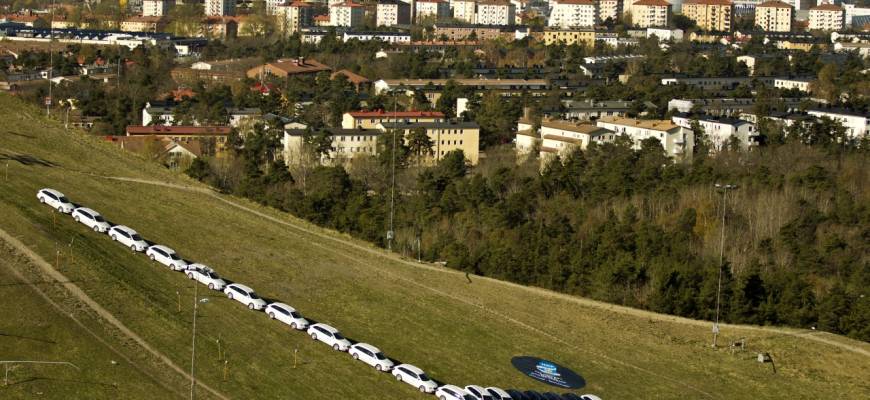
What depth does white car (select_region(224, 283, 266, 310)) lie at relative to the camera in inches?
630

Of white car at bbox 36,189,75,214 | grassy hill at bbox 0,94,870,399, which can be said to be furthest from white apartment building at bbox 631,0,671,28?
white car at bbox 36,189,75,214

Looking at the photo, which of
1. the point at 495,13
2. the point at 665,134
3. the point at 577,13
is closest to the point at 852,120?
the point at 665,134

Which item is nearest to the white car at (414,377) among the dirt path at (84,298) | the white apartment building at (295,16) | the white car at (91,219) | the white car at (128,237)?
the dirt path at (84,298)

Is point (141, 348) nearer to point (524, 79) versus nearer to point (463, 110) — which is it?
point (463, 110)

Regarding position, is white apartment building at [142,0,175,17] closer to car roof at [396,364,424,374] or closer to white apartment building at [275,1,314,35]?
white apartment building at [275,1,314,35]

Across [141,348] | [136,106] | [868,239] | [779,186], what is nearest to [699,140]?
[779,186]

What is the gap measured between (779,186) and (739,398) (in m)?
15.5

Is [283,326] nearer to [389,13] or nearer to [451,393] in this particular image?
[451,393]

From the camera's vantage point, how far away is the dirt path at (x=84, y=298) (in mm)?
13474

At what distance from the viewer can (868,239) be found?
2625 centimetres

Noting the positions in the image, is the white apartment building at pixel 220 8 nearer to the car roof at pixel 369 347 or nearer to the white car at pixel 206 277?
the white car at pixel 206 277

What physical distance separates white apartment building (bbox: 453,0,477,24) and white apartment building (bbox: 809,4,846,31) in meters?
29.1

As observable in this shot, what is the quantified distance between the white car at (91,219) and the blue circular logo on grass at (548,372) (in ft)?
23.4

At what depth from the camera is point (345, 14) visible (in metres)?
89.1
